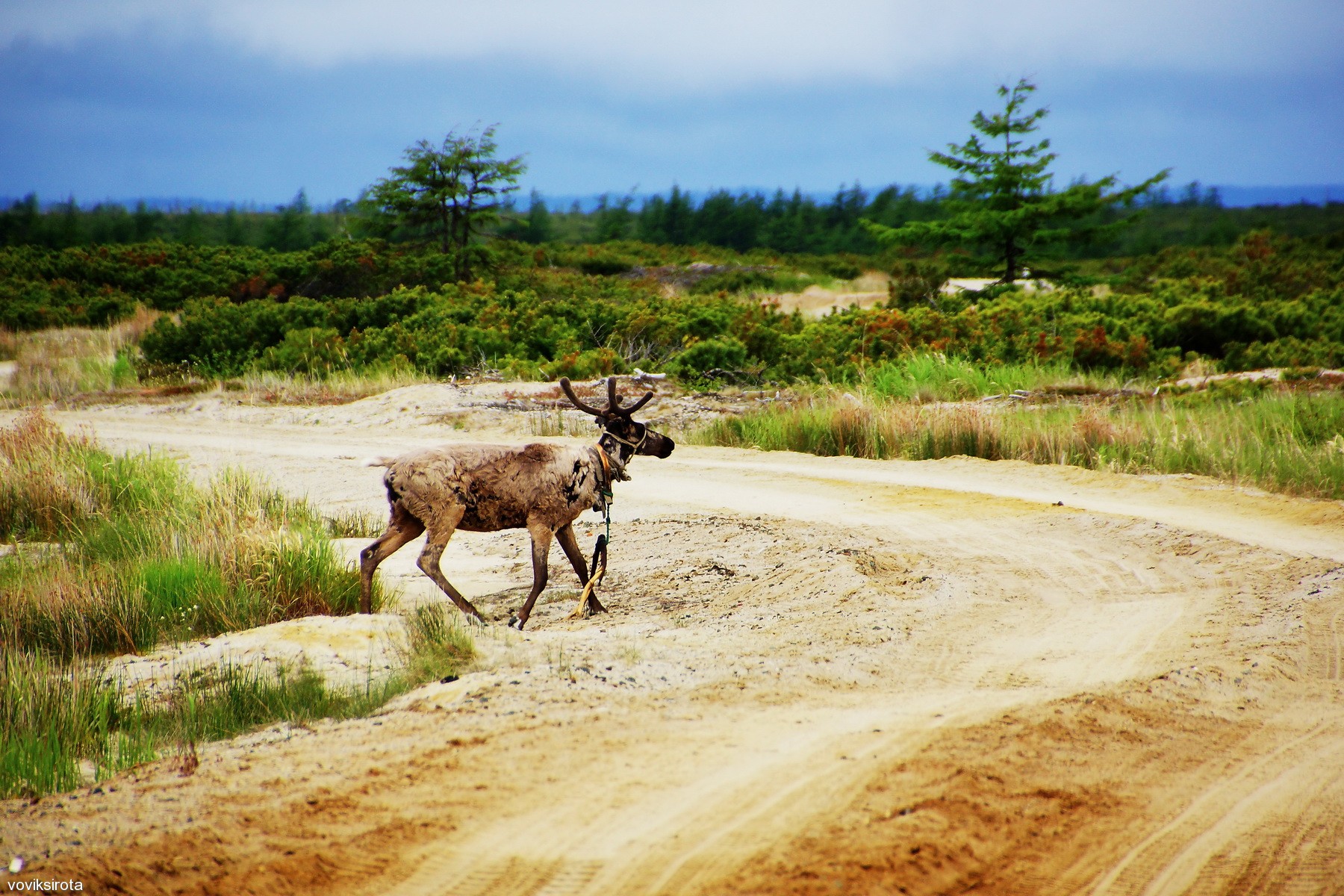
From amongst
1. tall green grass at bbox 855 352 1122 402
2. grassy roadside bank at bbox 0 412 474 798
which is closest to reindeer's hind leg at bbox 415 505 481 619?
grassy roadside bank at bbox 0 412 474 798

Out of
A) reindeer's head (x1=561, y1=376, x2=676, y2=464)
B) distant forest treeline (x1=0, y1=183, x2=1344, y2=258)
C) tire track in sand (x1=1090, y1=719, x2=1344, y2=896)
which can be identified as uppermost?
distant forest treeline (x1=0, y1=183, x2=1344, y2=258)

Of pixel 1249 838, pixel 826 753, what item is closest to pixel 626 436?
pixel 826 753

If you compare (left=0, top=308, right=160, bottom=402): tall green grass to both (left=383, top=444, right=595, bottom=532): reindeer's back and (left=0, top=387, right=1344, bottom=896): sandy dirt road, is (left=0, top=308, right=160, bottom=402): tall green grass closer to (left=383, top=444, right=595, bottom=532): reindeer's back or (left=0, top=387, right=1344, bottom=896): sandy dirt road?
(left=0, top=387, right=1344, bottom=896): sandy dirt road

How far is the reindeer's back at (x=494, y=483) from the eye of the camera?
771cm

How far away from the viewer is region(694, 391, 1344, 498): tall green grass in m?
12.9

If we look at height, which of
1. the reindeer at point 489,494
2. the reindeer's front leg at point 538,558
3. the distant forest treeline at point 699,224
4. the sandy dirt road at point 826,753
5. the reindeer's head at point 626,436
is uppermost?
the distant forest treeline at point 699,224

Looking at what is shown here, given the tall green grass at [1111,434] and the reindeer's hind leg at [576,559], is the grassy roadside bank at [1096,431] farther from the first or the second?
the reindeer's hind leg at [576,559]

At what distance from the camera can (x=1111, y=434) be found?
14.8 metres

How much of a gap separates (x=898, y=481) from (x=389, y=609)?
7.54 meters

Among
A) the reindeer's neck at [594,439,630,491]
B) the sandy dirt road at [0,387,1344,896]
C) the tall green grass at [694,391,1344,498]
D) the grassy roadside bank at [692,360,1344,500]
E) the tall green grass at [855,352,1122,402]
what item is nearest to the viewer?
the sandy dirt road at [0,387,1344,896]

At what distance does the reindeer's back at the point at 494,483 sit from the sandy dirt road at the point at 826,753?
935mm

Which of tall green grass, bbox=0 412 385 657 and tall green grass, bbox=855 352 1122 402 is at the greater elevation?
tall green grass, bbox=855 352 1122 402

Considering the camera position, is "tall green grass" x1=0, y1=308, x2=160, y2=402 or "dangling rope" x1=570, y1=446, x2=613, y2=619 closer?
"dangling rope" x1=570, y1=446, x2=613, y2=619

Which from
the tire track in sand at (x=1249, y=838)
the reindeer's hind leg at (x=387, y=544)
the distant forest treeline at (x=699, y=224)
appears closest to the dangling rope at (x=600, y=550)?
the reindeer's hind leg at (x=387, y=544)
